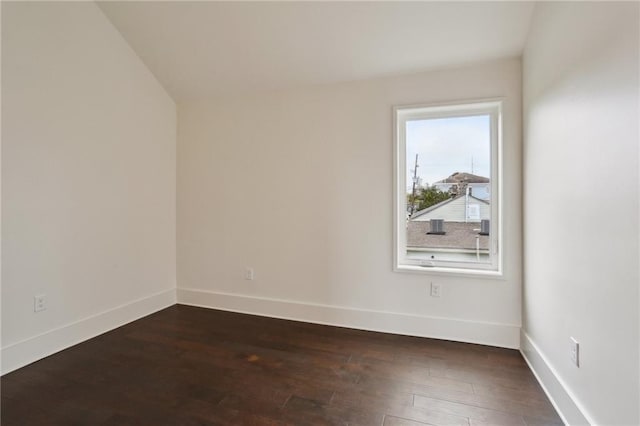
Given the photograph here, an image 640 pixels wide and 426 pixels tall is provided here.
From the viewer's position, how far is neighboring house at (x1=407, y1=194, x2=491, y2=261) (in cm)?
261

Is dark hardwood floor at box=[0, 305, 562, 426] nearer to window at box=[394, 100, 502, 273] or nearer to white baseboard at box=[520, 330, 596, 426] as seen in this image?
white baseboard at box=[520, 330, 596, 426]

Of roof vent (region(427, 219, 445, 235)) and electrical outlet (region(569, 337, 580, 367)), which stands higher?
roof vent (region(427, 219, 445, 235))

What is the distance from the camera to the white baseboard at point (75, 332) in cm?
205

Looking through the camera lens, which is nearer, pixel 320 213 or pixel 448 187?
pixel 448 187

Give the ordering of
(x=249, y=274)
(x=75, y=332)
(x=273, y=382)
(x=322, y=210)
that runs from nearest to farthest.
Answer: (x=273, y=382) → (x=75, y=332) → (x=322, y=210) → (x=249, y=274)

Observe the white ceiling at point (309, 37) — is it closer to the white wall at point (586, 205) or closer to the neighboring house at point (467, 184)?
the white wall at point (586, 205)

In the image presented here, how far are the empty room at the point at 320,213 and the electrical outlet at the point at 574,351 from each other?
2cm

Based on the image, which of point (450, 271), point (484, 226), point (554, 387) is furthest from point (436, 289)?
point (554, 387)

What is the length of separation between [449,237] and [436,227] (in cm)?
14

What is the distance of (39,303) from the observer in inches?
86.9

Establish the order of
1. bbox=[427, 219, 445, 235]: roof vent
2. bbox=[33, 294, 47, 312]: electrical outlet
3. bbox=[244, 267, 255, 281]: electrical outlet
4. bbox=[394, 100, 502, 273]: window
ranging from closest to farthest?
bbox=[33, 294, 47, 312]: electrical outlet, bbox=[394, 100, 502, 273]: window, bbox=[427, 219, 445, 235]: roof vent, bbox=[244, 267, 255, 281]: electrical outlet

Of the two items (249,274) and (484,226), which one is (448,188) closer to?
(484,226)

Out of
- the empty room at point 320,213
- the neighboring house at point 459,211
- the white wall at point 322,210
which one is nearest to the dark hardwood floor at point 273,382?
the empty room at point 320,213

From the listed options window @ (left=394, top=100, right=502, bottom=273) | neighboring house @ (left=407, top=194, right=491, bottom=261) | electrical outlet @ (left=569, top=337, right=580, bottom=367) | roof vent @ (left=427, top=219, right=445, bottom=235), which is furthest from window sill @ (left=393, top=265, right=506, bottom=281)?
electrical outlet @ (left=569, top=337, right=580, bottom=367)
